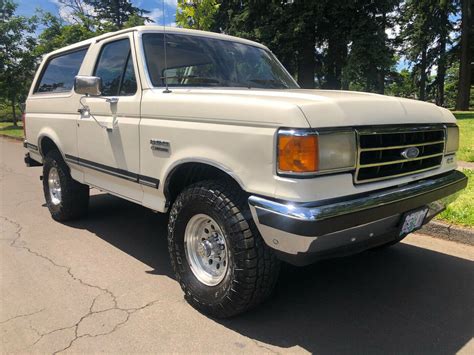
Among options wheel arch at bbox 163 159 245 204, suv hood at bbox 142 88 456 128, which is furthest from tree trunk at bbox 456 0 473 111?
wheel arch at bbox 163 159 245 204

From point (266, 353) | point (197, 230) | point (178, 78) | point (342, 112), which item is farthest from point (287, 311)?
point (178, 78)

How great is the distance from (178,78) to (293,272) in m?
2.02

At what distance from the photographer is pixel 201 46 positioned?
13.6 ft

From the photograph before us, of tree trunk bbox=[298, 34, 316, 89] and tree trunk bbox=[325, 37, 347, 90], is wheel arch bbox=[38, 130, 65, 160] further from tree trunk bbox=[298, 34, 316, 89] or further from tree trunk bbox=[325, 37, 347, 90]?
tree trunk bbox=[325, 37, 347, 90]

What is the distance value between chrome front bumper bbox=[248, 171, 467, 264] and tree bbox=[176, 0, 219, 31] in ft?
29.2

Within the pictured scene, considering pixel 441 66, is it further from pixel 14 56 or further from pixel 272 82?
pixel 272 82

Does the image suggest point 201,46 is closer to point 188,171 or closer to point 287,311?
point 188,171

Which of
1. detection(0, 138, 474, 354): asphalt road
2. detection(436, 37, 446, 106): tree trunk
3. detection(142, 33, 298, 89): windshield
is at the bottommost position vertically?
detection(0, 138, 474, 354): asphalt road

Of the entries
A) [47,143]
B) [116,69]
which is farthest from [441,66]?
[116,69]

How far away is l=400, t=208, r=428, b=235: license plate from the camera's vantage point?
304 centimetres

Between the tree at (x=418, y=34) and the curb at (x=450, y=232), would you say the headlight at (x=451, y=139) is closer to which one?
the curb at (x=450, y=232)

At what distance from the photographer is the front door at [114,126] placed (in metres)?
3.81

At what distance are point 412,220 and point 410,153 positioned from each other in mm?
478

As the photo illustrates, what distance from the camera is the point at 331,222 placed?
249 centimetres
